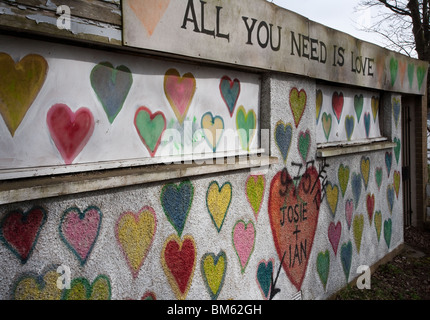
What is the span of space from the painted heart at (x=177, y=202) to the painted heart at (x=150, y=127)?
26 cm

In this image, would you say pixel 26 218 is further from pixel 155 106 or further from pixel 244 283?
pixel 244 283

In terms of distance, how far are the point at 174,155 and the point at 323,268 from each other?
2.30 metres

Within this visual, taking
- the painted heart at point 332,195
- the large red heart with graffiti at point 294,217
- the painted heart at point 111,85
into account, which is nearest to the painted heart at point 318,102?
the large red heart with graffiti at point 294,217

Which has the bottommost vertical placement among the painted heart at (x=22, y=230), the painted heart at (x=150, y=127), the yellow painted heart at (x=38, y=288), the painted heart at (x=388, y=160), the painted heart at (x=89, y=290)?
the painted heart at (x=89, y=290)

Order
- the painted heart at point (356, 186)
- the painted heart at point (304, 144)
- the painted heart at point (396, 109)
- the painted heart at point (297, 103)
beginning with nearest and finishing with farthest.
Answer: the painted heart at point (297, 103)
the painted heart at point (304, 144)
the painted heart at point (356, 186)
the painted heart at point (396, 109)

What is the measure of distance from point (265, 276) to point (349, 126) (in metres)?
2.46

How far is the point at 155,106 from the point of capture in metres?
2.65

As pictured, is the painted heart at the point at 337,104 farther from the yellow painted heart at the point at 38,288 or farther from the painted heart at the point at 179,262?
the yellow painted heart at the point at 38,288

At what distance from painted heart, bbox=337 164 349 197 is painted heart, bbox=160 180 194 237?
2442 millimetres

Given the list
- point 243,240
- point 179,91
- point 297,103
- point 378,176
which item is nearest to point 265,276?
point 243,240

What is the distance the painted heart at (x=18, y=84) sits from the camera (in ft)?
6.31

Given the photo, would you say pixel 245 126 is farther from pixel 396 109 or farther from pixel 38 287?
pixel 396 109

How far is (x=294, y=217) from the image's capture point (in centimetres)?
381
